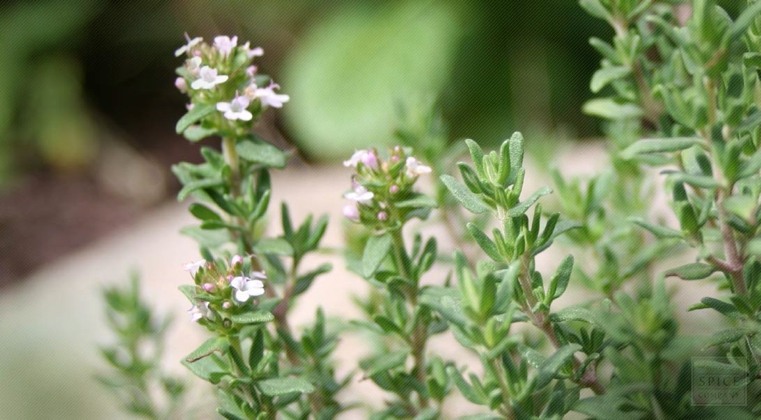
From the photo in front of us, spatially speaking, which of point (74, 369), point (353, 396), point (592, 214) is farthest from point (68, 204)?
point (592, 214)

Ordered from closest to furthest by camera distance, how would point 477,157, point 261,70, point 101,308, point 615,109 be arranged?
1. point 477,157
2. point 615,109
3. point 101,308
4. point 261,70

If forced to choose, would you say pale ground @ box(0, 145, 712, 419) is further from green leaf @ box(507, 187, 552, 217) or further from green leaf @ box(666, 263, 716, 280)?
green leaf @ box(507, 187, 552, 217)

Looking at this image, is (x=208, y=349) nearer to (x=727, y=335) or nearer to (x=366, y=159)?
(x=366, y=159)

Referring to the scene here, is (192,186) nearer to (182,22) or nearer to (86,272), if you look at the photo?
(86,272)

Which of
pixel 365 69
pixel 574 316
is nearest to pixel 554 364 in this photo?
pixel 574 316

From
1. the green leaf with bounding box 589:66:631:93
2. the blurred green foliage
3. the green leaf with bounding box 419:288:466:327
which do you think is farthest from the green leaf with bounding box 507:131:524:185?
the blurred green foliage
